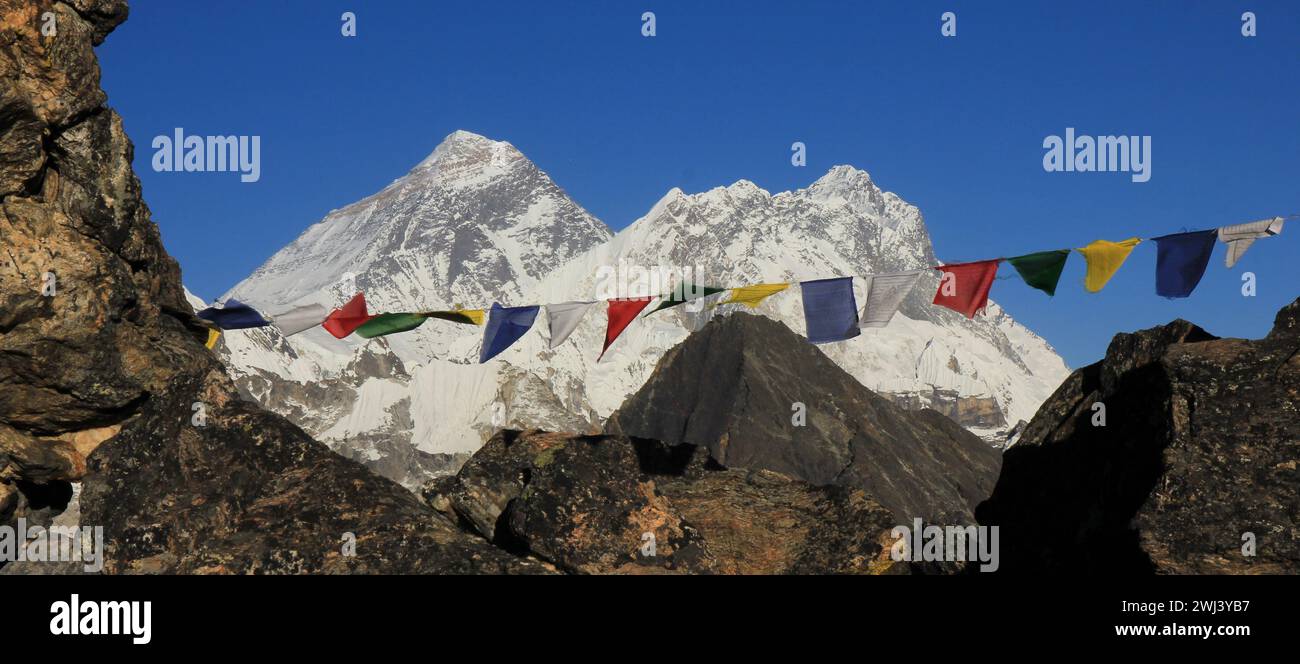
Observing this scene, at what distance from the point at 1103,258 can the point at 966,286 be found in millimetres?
2093

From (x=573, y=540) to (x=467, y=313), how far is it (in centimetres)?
840

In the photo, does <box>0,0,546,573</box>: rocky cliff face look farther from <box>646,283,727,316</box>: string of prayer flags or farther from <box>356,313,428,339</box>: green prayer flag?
<box>646,283,727,316</box>: string of prayer flags

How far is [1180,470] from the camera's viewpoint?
49.0 feet

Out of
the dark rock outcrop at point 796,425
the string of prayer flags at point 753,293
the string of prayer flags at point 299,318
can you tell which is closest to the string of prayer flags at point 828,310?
the string of prayer flags at point 753,293

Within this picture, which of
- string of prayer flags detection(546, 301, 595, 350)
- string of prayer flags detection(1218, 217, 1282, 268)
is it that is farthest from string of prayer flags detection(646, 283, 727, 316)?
string of prayer flags detection(1218, 217, 1282, 268)

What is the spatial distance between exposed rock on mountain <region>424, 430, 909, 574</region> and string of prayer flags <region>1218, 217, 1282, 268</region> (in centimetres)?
730

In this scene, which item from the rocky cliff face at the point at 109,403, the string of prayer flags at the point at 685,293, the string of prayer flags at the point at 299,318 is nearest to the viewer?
the rocky cliff face at the point at 109,403

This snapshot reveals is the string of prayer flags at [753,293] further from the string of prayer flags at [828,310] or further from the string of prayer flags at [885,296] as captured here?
the string of prayer flags at [885,296]

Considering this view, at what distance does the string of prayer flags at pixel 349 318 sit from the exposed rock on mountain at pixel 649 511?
5.64m

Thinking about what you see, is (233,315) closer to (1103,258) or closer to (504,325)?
(504,325)

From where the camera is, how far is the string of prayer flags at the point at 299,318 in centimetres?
2375

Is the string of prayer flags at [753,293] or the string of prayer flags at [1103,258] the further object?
the string of prayer flags at [753,293]

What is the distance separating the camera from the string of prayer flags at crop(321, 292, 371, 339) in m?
23.6
